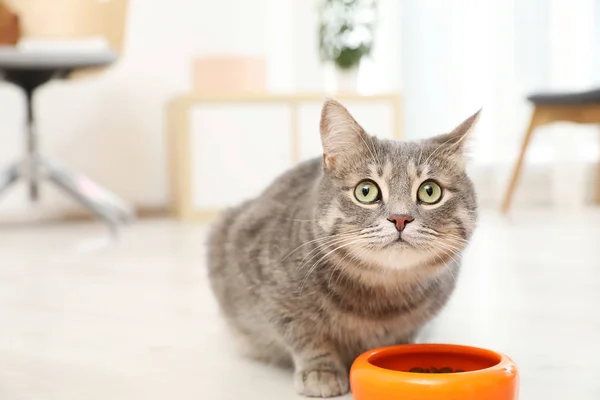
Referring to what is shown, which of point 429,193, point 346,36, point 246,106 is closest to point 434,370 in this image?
point 429,193

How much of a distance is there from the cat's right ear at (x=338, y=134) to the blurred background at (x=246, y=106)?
1.24 m

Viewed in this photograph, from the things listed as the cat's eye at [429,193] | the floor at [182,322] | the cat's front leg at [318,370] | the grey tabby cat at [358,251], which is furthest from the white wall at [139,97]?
the cat's eye at [429,193]

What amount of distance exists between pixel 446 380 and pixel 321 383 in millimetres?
A: 241

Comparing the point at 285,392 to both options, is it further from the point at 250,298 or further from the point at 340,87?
the point at 340,87

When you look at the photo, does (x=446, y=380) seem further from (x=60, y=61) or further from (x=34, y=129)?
(x=34, y=129)

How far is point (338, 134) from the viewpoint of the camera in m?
1.02

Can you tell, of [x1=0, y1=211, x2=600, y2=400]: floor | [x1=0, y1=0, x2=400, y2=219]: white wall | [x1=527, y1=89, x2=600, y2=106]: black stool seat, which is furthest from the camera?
[x1=0, y1=0, x2=400, y2=219]: white wall

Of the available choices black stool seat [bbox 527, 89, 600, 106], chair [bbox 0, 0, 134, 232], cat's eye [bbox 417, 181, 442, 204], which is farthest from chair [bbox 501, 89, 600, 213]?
cat's eye [bbox 417, 181, 442, 204]

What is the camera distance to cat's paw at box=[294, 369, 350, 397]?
0.98 metres

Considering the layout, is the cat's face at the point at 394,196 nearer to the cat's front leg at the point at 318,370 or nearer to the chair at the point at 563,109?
the cat's front leg at the point at 318,370

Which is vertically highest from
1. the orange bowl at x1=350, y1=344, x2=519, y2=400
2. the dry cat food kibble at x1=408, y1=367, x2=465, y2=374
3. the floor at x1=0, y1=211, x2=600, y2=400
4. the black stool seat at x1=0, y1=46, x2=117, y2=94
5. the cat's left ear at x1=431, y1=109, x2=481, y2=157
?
the black stool seat at x1=0, y1=46, x2=117, y2=94

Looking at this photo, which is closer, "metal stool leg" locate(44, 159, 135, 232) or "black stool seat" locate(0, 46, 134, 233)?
"black stool seat" locate(0, 46, 134, 233)

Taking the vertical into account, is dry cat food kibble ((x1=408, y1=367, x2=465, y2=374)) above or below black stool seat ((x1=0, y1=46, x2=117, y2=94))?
below

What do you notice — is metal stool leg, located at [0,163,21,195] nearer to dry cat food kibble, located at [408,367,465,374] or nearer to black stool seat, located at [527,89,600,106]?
black stool seat, located at [527,89,600,106]
